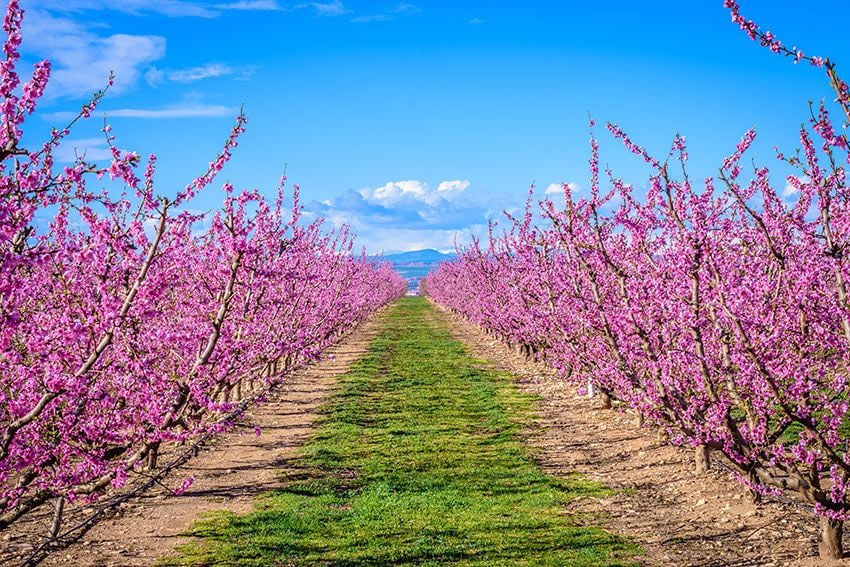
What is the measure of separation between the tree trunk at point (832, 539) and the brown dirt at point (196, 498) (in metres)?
9.33

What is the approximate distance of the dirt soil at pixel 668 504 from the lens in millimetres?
10953

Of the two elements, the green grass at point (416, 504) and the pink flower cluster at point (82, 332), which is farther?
the green grass at point (416, 504)

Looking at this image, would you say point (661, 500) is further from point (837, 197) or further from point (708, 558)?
point (837, 197)

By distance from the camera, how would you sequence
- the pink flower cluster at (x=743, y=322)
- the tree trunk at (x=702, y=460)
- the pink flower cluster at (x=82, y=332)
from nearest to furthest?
the pink flower cluster at (x=82, y=332)
the pink flower cluster at (x=743, y=322)
the tree trunk at (x=702, y=460)

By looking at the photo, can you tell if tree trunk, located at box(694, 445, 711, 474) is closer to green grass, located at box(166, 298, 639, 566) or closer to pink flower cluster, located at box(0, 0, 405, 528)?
green grass, located at box(166, 298, 639, 566)


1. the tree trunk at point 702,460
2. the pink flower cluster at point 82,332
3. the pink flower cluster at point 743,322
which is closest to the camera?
the pink flower cluster at point 82,332

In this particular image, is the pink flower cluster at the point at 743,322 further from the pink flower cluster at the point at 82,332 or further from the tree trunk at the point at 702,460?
the pink flower cluster at the point at 82,332

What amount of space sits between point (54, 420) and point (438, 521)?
246 inches

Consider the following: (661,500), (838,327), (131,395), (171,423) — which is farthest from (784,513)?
(131,395)

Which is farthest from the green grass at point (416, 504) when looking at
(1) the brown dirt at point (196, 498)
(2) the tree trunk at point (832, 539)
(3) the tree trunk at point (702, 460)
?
(2) the tree trunk at point (832, 539)

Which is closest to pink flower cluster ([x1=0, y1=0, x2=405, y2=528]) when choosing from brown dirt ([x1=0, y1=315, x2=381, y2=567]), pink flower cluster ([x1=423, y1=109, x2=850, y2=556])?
brown dirt ([x1=0, y1=315, x2=381, y2=567])

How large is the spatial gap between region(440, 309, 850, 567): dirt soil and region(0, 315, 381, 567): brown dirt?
6225 millimetres

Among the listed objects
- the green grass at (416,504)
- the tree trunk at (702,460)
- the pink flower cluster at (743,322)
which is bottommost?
the green grass at (416,504)

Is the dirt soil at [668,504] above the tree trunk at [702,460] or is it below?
below
